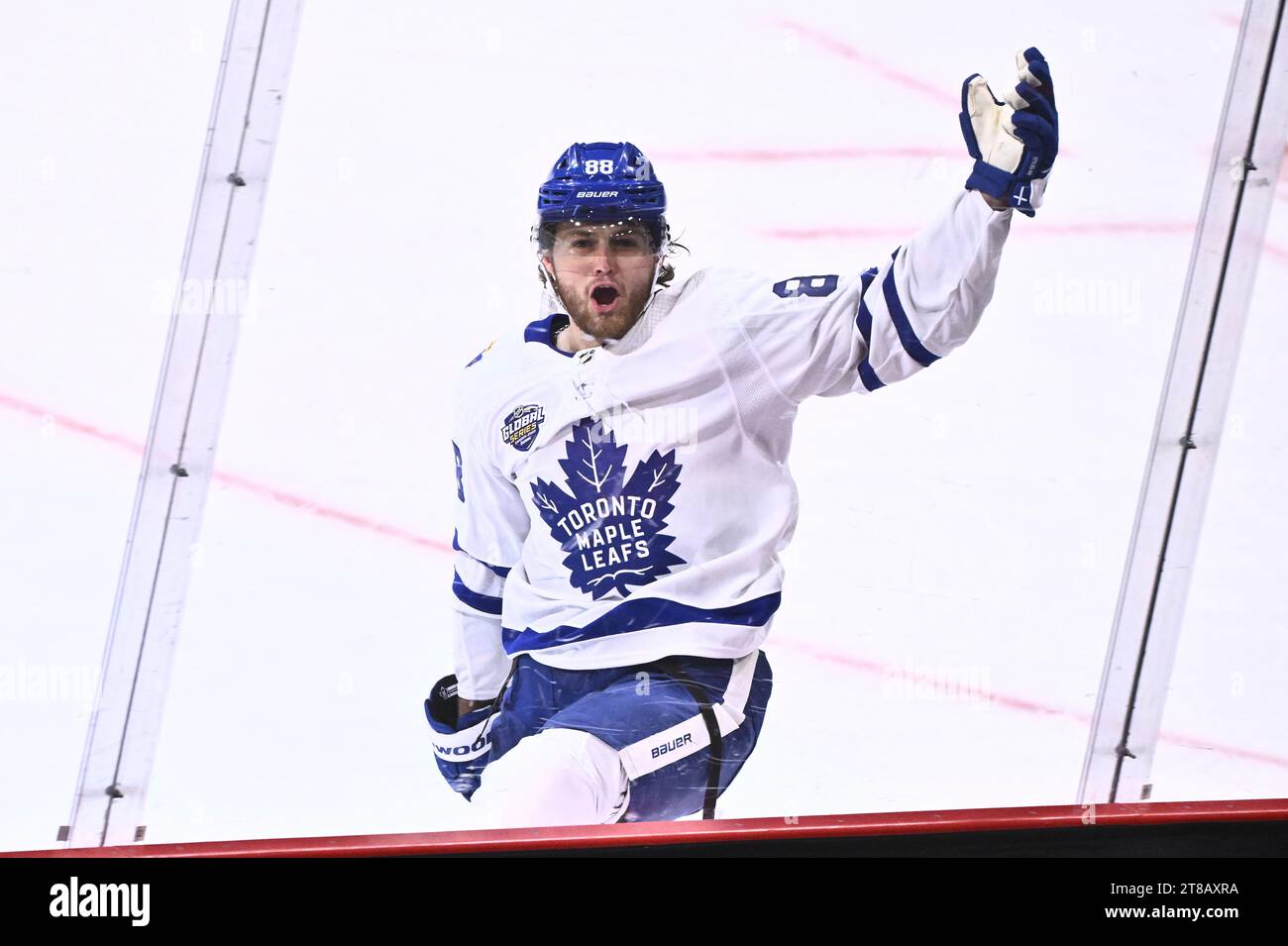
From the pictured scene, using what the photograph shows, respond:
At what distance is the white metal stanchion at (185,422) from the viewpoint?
2297 millimetres

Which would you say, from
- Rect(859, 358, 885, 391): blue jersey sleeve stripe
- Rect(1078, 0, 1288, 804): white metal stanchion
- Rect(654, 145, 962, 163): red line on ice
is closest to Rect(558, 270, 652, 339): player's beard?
Rect(654, 145, 962, 163): red line on ice

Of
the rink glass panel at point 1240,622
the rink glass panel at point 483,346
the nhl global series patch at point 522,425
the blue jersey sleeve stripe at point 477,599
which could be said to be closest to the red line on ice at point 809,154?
the rink glass panel at point 483,346

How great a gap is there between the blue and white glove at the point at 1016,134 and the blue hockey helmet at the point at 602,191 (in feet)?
1.56

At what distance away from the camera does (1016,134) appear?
2100mm

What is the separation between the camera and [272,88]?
2.30 metres

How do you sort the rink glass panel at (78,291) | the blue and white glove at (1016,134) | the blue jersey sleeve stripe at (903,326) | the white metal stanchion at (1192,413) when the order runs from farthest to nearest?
the white metal stanchion at (1192,413), the rink glass panel at (78,291), the blue jersey sleeve stripe at (903,326), the blue and white glove at (1016,134)

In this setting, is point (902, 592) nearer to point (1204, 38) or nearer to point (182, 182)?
point (1204, 38)

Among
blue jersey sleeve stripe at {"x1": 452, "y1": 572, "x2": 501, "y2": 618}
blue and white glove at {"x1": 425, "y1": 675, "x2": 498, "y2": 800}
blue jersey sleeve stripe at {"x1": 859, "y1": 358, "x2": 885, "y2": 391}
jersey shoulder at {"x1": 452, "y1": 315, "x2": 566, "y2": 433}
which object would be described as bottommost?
blue and white glove at {"x1": 425, "y1": 675, "x2": 498, "y2": 800}

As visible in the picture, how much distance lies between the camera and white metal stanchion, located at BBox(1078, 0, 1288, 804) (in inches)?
94.7

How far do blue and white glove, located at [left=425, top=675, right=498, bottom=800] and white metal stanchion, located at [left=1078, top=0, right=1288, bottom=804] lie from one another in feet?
3.23

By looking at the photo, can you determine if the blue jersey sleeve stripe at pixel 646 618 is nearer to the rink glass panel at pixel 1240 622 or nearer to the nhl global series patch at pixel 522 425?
the nhl global series patch at pixel 522 425

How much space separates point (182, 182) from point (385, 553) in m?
0.67

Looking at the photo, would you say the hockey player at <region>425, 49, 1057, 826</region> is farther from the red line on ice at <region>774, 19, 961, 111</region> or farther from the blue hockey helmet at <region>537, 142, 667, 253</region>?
the red line on ice at <region>774, 19, 961, 111</region>

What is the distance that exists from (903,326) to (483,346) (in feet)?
2.15
